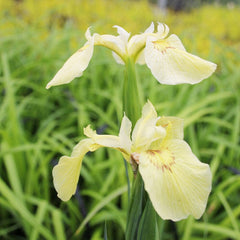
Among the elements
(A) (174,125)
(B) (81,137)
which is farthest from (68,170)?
(B) (81,137)

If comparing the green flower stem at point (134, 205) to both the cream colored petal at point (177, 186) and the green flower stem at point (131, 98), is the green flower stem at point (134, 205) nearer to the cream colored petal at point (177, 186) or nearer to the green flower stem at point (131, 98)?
the green flower stem at point (131, 98)

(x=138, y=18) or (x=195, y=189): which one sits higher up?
(x=195, y=189)

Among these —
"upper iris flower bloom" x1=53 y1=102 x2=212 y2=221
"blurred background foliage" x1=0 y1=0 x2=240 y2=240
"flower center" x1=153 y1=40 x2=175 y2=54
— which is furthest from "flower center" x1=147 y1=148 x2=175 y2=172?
"blurred background foliage" x1=0 y1=0 x2=240 y2=240

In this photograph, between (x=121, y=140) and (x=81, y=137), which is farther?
(x=81, y=137)

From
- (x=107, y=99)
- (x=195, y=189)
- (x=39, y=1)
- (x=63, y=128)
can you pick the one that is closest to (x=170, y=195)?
(x=195, y=189)

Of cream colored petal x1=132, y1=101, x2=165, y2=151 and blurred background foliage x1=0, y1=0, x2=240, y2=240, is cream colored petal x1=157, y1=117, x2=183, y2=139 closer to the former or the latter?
cream colored petal x1=132, y1=101, x2=165, y2=151

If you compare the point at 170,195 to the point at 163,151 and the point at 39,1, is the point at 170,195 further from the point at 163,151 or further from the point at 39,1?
the point at 39,1

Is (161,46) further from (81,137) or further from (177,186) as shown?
(81,137)
